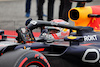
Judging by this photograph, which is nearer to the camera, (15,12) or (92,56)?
(92,56)

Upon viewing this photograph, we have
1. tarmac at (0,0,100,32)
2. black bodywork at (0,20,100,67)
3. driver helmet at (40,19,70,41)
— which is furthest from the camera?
tarmac at (0,0,100,32)

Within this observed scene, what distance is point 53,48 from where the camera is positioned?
3.21 metres

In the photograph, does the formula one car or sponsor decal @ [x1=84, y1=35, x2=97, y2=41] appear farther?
sponsor decal @ [x1=84, y1=35, x2=97, y2=41]

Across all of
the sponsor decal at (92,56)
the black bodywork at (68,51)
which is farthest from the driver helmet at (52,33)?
the sponsor decal at (92,56)

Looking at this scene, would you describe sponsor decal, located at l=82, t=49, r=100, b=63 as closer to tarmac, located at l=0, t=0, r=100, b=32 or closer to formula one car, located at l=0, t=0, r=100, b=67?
formula one car, located at l=0, t=0, r=100, b=67

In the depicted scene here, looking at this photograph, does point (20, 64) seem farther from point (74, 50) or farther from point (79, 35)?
point (79, 35)

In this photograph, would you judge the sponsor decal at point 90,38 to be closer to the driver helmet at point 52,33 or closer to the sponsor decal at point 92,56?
the sponsor decal at point 92,56

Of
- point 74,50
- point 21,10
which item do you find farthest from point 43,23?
point 21,10

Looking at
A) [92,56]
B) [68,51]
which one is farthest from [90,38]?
A: [68,51]

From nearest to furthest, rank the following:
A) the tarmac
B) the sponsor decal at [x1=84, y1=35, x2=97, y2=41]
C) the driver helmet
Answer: the sponsor decal at [x1=84, y1=35, x2=97, y2=41] → the driver helmet → the tarmac

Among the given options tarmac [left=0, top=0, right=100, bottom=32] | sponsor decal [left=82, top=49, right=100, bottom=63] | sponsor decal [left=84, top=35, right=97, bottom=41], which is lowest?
sponsor decal [left=82, top=49, right=100, bottom=63]

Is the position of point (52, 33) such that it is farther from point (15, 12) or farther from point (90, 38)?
point (15, 12)

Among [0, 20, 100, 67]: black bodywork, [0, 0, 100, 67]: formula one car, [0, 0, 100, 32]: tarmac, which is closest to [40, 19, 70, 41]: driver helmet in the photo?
[0, 0, 100, 67]: formula one car

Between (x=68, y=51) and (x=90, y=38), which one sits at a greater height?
(x=90, y=38)
